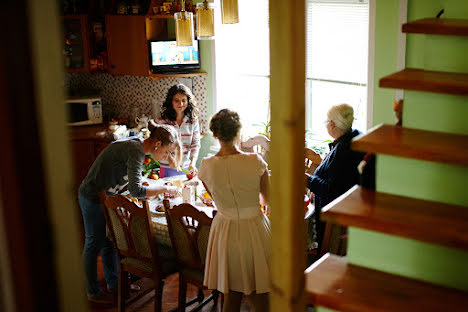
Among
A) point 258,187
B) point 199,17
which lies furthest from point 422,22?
point 199,17

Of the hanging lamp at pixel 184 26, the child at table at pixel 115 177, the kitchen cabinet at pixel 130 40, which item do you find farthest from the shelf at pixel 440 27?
the kitchen cabinet at pixel 130 40

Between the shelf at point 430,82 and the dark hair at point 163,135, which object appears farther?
the dark hair at point 163,135

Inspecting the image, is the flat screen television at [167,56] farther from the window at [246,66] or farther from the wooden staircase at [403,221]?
the wooden staircase at [403,221]

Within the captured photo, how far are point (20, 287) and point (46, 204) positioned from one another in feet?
0.56

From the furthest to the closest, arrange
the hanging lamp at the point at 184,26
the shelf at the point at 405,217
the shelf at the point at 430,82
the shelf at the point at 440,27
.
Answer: the hanging lamp at the point at 184,26 → the shelf at the point at 440,27 → the shelf at the point at 430,82 → the shelf at the point at 405,217

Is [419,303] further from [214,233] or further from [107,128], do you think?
[107,128]

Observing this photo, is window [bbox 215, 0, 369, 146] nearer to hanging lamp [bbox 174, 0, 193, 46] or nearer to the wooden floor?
hanging lamp [bbox 174, 0, 193, 46]

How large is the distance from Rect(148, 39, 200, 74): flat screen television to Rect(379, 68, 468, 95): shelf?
397cm

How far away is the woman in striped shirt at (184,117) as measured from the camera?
5375 mm

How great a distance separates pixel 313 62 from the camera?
5543 mm

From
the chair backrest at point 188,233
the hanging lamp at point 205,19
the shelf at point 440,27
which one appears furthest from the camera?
the hanging lamp at point 205,19

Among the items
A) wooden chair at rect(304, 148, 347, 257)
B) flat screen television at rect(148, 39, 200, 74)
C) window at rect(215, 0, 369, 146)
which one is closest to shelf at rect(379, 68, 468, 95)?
wooden chair at rect(304, 148, 347, 257)

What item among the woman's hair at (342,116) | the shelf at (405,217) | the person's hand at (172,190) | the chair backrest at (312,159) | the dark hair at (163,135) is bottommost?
the person's hand at (172,190)

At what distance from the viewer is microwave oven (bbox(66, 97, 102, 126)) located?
637 cm
